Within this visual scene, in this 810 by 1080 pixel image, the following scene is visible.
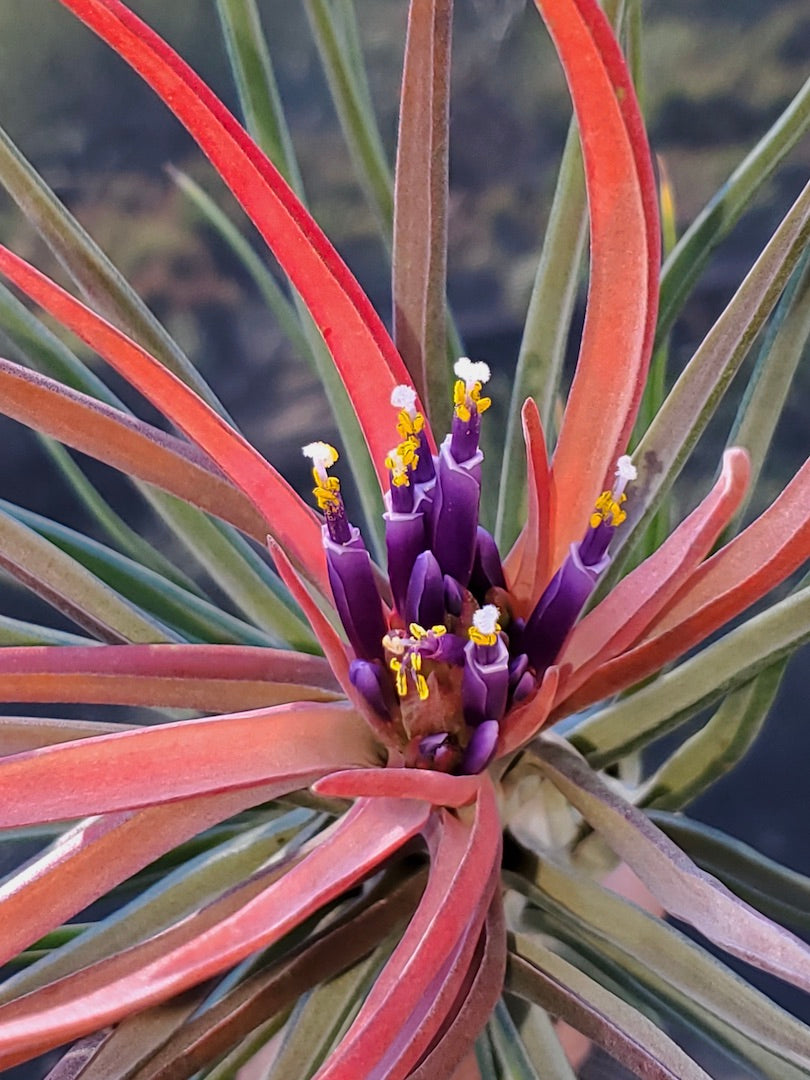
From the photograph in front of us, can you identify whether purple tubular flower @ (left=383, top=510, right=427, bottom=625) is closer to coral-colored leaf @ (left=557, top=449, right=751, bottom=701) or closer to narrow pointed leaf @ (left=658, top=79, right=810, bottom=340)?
coral-colored leaf @ (left=557, top=449, right=751, bottom=701)

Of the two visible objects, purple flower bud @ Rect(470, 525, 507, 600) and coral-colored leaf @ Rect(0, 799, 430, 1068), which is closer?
coral-colored leaf @ Rect(0, 799, 430, 1068)

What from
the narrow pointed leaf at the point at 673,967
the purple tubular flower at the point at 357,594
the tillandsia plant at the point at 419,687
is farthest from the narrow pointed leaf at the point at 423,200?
the narrow pointed leaf at the point at 673,967

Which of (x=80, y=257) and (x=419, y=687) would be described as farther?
(x=80, y=257)

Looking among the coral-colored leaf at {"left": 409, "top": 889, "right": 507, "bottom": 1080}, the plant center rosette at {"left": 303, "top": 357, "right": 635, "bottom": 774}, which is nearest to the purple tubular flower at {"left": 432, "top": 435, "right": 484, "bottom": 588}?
the plant center rosette at {"left": 303, "top": 357, "right": 635, "bottom": 774}

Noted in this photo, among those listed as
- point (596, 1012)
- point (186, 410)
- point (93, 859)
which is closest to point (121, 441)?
point (186, 410)

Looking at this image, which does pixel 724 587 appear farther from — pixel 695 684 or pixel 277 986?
pixel 277 986

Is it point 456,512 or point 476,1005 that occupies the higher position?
point 456,512

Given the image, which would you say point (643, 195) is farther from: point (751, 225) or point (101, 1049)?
point (751, 225)
